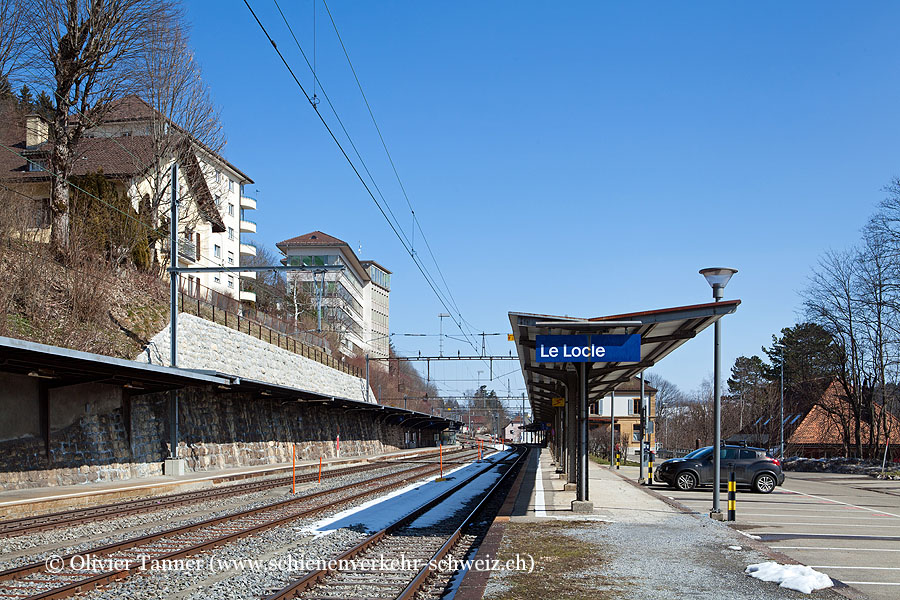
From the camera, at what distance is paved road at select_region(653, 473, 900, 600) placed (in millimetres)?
10484

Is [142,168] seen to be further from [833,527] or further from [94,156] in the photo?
[833,527]

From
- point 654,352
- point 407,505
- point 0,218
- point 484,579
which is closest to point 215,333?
point 0,218

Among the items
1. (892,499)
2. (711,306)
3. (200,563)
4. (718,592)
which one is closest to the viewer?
(718,592)

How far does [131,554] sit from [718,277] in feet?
36.3

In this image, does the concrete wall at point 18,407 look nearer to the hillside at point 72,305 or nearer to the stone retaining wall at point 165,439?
the stone retaining wall at point 165,439

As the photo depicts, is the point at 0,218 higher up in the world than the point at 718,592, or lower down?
higher up

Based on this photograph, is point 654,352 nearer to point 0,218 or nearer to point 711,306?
point 711,306

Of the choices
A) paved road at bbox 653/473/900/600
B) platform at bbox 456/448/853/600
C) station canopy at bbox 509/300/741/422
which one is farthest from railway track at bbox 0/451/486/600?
paved road at bbox 653/473/900/600

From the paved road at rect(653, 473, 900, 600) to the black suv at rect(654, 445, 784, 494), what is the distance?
0.35 metres

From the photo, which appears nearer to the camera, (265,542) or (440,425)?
(265,542)

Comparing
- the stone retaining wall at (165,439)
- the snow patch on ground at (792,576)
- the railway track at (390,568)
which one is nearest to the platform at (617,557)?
the snow patch on ground at (792,576)

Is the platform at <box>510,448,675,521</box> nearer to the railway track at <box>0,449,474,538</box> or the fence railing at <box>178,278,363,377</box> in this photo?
the railway track at <box>0,449,474,538</box>

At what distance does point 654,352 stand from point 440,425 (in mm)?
73354

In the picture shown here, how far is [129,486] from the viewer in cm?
2136
